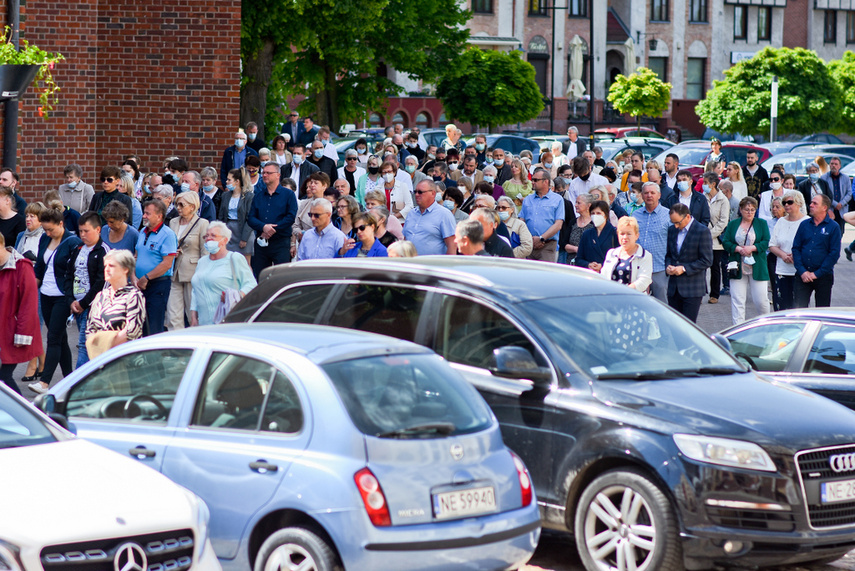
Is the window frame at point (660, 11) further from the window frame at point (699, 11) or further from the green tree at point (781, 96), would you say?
the green tree at point (781, 96)

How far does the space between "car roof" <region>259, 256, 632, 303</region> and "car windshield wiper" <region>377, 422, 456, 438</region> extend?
60.1 inches

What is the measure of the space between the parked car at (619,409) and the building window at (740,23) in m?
74.8

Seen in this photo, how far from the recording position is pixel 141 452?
249 inches

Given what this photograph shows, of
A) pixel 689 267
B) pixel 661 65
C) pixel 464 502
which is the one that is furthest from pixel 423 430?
pixel 661 65

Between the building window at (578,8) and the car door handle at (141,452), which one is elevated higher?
the building window at (578,8)

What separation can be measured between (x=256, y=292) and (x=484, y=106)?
4393cm

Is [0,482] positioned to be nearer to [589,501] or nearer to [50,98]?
[589,501]

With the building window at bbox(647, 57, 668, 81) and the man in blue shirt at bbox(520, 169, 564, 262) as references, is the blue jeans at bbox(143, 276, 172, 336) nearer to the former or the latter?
the man in blue shirt at bbox(520, 169, 564, 262)

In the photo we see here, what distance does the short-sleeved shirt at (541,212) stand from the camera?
627 inches

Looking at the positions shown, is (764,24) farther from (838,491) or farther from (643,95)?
(838,491)

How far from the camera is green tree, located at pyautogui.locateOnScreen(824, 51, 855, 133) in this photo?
61.2 meters

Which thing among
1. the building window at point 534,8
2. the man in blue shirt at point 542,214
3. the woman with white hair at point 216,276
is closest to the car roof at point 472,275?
the woman with white hair at point 216,276

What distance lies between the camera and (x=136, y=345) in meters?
6.75

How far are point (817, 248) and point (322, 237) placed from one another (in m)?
5.66
